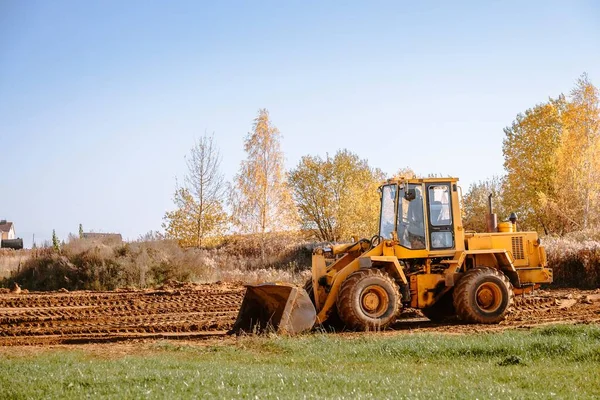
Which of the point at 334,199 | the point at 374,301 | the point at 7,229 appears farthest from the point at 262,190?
the point at 7,229

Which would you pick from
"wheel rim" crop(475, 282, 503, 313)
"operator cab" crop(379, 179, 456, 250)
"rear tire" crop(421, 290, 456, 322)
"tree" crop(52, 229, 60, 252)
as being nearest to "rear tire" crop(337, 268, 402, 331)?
"operator cab" crop(379, 179, 456, 250)

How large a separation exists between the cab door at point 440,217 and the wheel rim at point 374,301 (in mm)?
1572

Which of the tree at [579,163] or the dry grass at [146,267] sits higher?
the tree at [579,163]

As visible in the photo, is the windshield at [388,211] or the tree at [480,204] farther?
the tree at [480,204]

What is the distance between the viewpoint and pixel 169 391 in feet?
27.5

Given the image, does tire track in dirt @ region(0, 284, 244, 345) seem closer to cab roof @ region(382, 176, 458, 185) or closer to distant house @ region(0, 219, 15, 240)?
cab roof @ region(382, 176, 458, 185)

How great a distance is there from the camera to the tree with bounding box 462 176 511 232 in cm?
4339

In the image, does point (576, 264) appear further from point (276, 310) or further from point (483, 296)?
point (276, 310)

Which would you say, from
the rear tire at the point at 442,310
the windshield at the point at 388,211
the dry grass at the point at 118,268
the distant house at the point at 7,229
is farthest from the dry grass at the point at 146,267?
the distant house at the point at 7,229

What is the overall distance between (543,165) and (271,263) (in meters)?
17.8

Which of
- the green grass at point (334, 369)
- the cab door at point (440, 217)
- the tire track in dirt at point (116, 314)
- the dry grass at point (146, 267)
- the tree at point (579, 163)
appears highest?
the tree at point (579, 163)

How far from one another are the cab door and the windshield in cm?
73

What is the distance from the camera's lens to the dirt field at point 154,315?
50.0 feet

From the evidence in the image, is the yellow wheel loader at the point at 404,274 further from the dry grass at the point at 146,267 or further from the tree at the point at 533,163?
the tree at the point at 533,163
